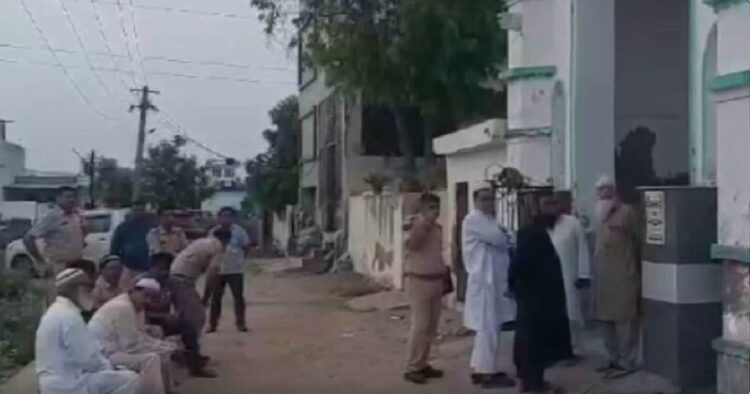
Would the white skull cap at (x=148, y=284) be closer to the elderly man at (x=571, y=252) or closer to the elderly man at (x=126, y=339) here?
the elderly man at (x=126, y=339)

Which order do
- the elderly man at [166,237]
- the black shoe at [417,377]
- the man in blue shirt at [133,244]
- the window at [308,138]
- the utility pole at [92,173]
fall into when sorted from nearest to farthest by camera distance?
the black shoe at [417,377] < the man in blue shirt at [133,244] < the elderly man at [166,237] < the window at [308,138] < the utility pole at [92,173]

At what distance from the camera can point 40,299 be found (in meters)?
17.3

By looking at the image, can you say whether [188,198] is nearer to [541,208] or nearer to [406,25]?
[406,25]

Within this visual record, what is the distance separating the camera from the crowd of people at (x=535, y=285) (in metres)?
10.7

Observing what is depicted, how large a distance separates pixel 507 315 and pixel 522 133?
9.19 feet

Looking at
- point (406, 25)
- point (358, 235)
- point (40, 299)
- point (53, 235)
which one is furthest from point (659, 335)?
point (358, 235)

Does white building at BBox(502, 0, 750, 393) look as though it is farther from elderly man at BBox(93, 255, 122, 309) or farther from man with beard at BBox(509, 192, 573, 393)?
elderly man at BBox(93, 255, 122, 309)

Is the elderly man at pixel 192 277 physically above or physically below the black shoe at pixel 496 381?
above

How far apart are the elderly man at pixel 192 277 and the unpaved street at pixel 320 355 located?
598mm

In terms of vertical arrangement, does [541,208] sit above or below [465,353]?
above

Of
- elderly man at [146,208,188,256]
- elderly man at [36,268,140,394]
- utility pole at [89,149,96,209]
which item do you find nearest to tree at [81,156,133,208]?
utility pole at [89,149,96,209]

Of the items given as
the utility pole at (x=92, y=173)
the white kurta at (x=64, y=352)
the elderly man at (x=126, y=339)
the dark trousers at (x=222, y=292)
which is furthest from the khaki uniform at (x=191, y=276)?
the utility pole at (x=92, y=173)

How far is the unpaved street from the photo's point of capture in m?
11.8

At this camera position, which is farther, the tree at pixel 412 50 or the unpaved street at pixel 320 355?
the tree at pixel 412 50
